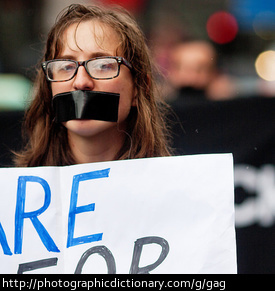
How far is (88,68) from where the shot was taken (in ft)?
4.95

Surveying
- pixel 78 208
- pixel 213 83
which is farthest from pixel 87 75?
pixel 213 83

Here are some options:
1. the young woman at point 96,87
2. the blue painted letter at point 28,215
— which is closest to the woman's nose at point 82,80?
the young woman at point 96,87

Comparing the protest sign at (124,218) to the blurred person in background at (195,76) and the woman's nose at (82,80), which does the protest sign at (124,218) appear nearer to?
the woman's nose at (82,80)

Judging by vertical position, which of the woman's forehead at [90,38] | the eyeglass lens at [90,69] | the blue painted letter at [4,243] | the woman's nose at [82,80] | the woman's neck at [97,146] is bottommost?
the blue painted letter at [4,243]

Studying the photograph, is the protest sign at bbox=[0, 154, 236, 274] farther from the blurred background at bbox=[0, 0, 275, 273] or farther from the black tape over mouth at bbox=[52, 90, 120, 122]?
the blurred background at bbox=[0, 0, 275, 273]

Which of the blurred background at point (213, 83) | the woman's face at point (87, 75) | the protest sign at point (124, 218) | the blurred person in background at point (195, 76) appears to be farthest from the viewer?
the blurred person in background at point (195, 76)

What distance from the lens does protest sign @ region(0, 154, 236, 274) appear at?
1.42 meters

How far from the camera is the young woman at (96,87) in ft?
5.01

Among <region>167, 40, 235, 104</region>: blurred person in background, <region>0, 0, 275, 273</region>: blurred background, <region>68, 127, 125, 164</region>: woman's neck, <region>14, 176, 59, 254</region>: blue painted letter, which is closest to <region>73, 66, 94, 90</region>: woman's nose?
<region>68, 127, 125, 164</region>: woman's neck

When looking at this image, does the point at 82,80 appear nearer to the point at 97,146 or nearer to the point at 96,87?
the point at 96,87

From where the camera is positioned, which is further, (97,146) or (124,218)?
(97,146)

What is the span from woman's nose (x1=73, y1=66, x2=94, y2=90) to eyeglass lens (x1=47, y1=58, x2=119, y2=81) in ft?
0.04

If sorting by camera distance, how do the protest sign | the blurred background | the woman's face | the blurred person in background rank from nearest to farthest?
the protest sign, the woman's face, the blurred background, the blurred person in background

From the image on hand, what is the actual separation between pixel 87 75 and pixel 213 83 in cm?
197
